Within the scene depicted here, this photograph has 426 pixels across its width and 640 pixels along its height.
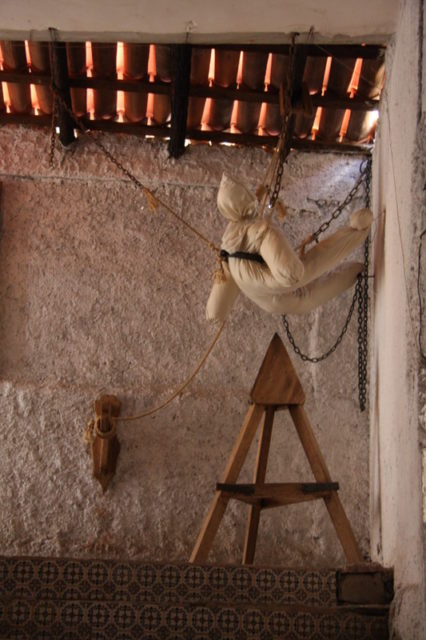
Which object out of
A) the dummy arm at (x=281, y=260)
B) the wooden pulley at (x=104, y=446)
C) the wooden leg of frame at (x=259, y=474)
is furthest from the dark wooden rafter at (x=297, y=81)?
the wooden pulley at (x=104, y=446)

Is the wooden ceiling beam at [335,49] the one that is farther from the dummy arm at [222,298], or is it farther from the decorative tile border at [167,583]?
the decorative tile border at [167,583]

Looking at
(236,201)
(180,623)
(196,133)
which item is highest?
(196,133)

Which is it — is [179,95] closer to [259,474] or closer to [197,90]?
[197,90]

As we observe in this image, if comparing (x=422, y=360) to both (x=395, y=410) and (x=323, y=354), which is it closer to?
(x=395, y=410)

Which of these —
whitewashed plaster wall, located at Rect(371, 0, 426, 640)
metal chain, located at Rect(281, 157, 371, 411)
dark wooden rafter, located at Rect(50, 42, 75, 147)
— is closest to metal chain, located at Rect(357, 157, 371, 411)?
metal chain, located at Rect(281, 157, 371, 411)

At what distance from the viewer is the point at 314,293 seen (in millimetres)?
3840

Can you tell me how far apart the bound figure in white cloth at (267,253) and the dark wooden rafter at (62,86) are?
1.10m

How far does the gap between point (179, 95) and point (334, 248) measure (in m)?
1.20

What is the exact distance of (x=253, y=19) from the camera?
3602 mm

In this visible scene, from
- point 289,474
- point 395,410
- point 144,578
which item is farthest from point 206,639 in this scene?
point 289,474

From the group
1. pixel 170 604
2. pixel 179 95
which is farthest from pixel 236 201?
pixel 170 604

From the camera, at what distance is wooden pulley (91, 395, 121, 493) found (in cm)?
428

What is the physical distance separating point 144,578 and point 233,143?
233 centimetres

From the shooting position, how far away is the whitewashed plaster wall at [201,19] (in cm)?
353
